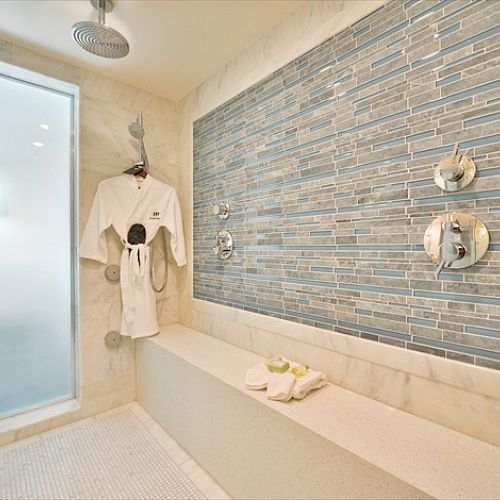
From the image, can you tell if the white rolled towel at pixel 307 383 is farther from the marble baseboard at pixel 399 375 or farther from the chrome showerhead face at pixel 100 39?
the chrome showerhead face at pixel 100 39

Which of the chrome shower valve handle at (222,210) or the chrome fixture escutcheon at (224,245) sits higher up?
the chrome shower valve handle at (222,210)

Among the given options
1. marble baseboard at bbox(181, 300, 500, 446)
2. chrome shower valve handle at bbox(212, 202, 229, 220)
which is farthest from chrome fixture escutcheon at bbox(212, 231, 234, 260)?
marble baseboard at bbox(181, 300, 500, 446)

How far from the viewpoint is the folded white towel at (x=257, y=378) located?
1291 millimetres

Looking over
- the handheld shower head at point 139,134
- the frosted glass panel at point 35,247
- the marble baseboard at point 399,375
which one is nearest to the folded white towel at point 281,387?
the marble baseboard at point 399,375

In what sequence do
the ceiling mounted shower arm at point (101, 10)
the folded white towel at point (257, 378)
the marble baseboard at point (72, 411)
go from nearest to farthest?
the folded white towel at point (257, 378) → the ceiling mounted shower arm at point (101, 10) → the marble baseboard at point (72, 411)

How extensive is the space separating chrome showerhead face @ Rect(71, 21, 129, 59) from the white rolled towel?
5.96ft

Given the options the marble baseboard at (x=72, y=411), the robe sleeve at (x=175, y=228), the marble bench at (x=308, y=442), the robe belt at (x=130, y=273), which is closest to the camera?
the marble bench at (x=308, y=442)

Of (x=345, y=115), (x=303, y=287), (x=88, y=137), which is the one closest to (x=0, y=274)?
(x=88, y=137)

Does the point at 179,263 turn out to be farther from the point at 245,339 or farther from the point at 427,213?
the point at 427,213

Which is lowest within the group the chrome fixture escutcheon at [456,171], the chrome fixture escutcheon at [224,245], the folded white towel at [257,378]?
the folded white towel at [257,378]

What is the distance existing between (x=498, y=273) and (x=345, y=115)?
841 mm

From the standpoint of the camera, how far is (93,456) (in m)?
1.65

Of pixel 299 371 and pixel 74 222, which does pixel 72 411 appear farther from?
pixel 299 371

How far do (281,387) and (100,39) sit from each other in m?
1.82
